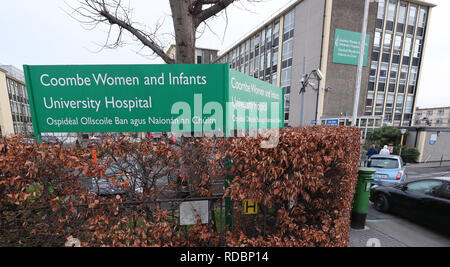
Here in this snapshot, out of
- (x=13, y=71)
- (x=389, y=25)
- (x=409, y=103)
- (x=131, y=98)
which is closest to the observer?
(x=131, y=98)

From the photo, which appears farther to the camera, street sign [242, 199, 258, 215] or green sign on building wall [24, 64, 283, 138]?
street sign [242, 199, 258, 215]

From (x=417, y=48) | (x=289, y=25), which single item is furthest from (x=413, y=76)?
(x=289, y=25)

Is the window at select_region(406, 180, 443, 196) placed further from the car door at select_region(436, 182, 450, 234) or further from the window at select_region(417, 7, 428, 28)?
the window at select_region(417, 7, 428, 28)

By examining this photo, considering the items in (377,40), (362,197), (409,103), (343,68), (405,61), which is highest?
(377,40)

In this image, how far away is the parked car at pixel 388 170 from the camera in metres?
7.14

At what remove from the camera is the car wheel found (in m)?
5.51

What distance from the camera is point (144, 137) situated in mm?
2299

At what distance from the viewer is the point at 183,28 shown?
316 centimetres

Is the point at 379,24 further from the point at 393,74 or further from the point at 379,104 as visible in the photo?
the point at 379,104

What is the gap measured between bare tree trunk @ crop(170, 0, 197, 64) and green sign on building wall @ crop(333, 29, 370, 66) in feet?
78.9

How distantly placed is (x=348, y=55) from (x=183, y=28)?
2604 cm

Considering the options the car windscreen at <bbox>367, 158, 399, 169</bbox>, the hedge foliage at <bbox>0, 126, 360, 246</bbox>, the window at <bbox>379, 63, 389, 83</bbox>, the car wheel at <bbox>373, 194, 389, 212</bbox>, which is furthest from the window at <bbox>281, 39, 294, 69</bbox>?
the hedge foliage at <bbox>0, 126, 360, 246</bbox>
